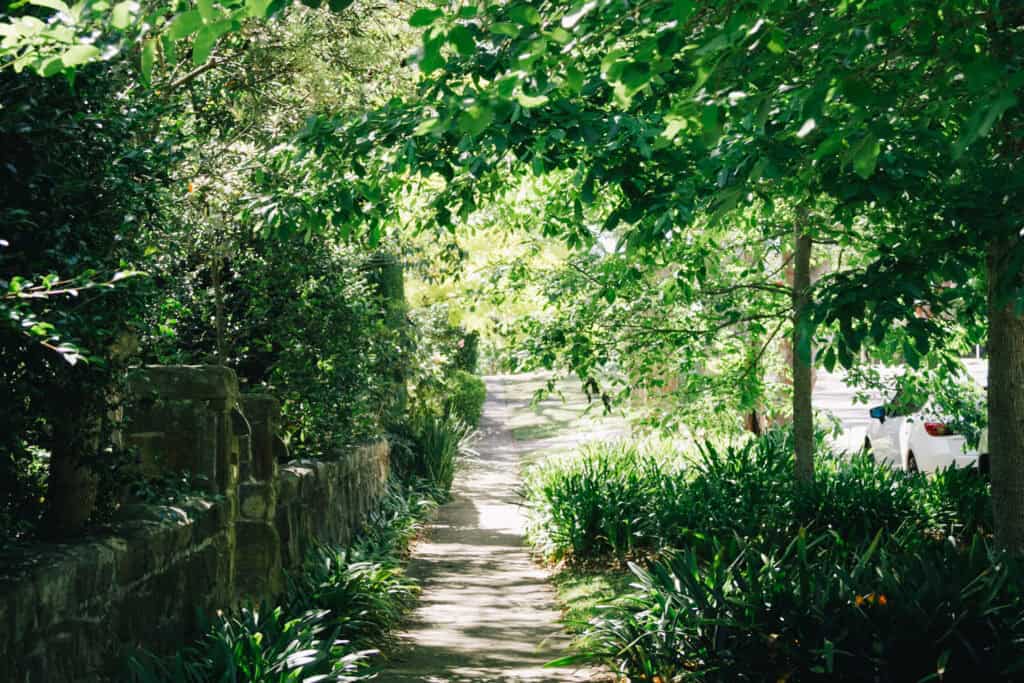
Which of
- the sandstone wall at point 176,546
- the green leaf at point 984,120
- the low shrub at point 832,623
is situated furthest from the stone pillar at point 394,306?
the green leaf at point 984,120

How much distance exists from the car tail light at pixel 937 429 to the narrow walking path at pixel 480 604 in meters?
4.49

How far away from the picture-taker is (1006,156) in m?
5.85

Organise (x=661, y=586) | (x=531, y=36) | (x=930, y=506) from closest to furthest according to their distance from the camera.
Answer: (x=531, y=36) < (x=661, y=586) < (x=930, y=506)

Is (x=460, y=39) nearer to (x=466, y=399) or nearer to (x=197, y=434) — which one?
(x=197, y=434)

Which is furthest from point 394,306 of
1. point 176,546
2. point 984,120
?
point 984,120

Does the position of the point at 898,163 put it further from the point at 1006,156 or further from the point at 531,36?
the point at 531,36

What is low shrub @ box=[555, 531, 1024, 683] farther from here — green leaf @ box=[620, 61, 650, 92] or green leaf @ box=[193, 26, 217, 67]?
green leaf @ box=[193, 26, 217, 67]

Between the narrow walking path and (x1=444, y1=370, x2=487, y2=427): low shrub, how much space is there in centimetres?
428

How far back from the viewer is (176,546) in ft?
19.0

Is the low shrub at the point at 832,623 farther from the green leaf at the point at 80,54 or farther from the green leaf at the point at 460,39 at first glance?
the green leaf at the point at 80,54

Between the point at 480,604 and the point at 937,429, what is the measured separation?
7397mm

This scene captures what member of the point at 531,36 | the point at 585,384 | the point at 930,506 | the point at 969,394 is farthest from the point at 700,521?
the point at 531,36

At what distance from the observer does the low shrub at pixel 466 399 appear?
77.2 ft

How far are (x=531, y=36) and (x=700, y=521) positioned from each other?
6.77m
